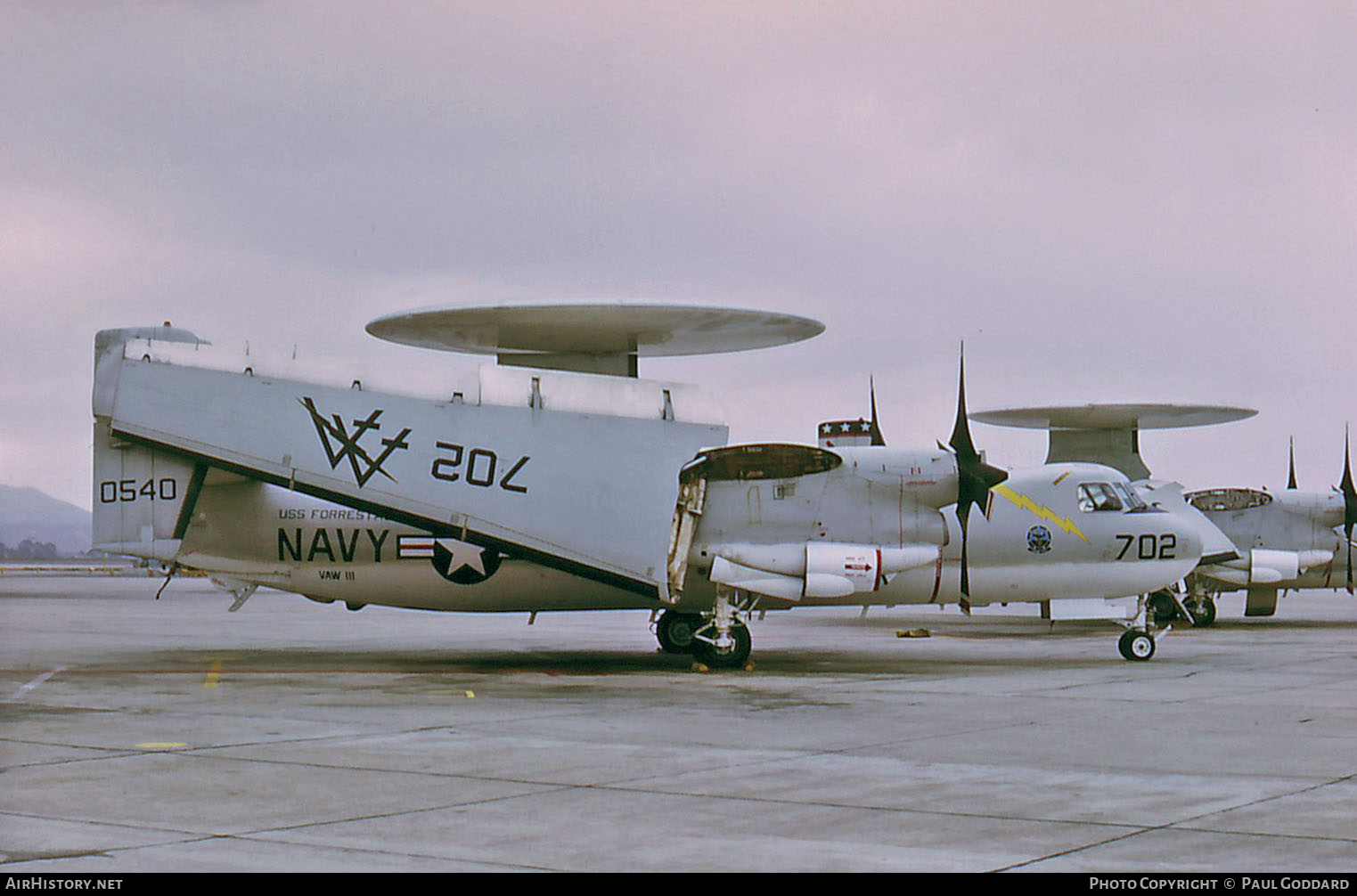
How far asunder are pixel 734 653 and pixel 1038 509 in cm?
678

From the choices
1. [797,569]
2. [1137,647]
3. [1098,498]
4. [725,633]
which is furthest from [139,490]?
[1137,647]

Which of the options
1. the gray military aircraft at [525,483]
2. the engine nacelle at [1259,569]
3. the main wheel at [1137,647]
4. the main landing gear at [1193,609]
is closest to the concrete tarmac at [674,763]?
the main wheel at [1137,647]

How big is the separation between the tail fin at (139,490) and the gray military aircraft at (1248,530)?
24233 mm

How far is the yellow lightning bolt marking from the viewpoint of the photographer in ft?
86.2

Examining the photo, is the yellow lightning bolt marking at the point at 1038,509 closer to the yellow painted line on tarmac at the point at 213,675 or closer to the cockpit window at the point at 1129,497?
the cockpit window at the point at 1129,497

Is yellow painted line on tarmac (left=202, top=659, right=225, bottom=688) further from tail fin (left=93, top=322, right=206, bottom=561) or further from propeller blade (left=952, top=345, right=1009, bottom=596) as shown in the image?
propeller blade (left=952, top=345, right=1009, bottom=596)

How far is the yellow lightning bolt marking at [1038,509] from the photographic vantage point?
2627cm

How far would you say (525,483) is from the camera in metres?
23.0

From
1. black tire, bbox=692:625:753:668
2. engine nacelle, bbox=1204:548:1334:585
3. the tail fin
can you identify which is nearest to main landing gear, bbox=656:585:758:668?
black tire, bbox=692:625:753:668

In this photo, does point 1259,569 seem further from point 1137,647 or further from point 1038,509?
point 1038,509

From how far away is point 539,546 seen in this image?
904 inches
